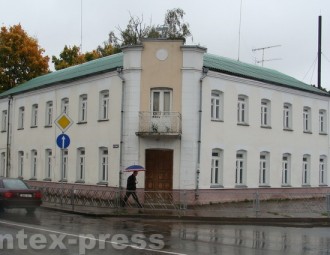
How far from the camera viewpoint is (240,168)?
28.3 meters

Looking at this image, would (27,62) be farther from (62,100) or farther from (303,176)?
(303,176)

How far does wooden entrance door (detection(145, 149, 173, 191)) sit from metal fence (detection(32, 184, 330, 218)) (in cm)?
165

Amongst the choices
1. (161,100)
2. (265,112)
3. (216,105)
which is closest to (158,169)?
(161,100)

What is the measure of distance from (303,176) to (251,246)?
66.9 ft

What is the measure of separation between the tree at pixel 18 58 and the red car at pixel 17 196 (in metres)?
28.8

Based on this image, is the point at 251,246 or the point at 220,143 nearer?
the point at 251,246

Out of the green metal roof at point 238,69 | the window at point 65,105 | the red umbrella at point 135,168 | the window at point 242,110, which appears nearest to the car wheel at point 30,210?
the red umbrella at point 135,168

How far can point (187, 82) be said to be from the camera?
2523cm

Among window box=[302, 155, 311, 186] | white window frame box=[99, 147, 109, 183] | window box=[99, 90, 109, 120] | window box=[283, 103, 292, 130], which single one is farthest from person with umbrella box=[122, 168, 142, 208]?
window box=[302, 155, 311, 186]

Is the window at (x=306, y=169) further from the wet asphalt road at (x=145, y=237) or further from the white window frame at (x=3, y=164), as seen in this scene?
the white window frame at (x=3, y=164)

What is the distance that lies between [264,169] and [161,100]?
7896 millimetres

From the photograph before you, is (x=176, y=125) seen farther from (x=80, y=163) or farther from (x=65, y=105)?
(x=65, y=105)

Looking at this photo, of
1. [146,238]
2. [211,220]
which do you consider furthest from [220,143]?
[146,238]

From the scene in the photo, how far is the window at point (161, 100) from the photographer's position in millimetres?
25459
